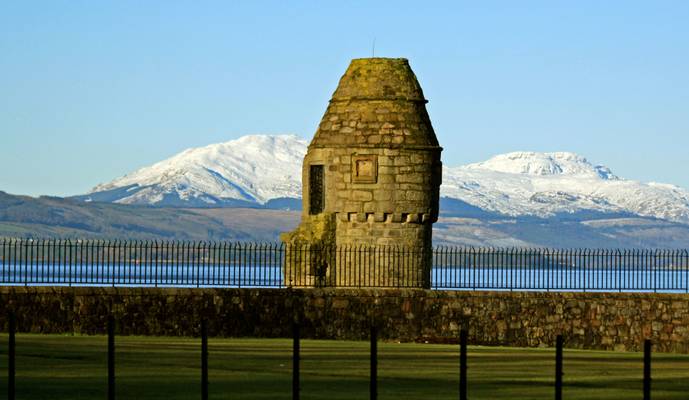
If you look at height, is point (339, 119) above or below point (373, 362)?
above

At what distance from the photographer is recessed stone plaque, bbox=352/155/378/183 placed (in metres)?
43.0

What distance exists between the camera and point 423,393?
23.2 m

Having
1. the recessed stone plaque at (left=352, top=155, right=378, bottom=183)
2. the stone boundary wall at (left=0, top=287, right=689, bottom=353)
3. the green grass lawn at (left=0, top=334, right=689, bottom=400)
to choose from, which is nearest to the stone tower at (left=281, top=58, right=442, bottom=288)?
the recessed stone plaque at (left=352, top=155, right=378, bottom=183)

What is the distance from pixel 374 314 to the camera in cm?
3809

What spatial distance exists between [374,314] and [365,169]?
5958 millimetres

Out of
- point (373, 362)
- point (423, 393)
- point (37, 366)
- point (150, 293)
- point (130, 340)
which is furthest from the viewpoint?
point (150, 293)

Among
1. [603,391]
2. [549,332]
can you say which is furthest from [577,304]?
[603,391]

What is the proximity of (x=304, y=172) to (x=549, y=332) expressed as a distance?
8538 millimetres

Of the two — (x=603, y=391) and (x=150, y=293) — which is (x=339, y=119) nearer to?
(x=150, y=293)

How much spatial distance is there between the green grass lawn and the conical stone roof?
8.85 metres

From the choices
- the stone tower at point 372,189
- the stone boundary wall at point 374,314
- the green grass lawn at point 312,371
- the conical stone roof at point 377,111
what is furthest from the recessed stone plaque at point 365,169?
the green grass lawn at point 312,371

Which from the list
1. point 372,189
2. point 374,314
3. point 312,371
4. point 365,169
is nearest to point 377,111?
point 365,169

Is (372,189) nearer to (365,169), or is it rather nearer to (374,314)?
(365,169)

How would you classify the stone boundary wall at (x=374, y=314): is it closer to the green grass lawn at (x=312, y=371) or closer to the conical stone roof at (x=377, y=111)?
the green grass lawn at (x=312, y=371)
